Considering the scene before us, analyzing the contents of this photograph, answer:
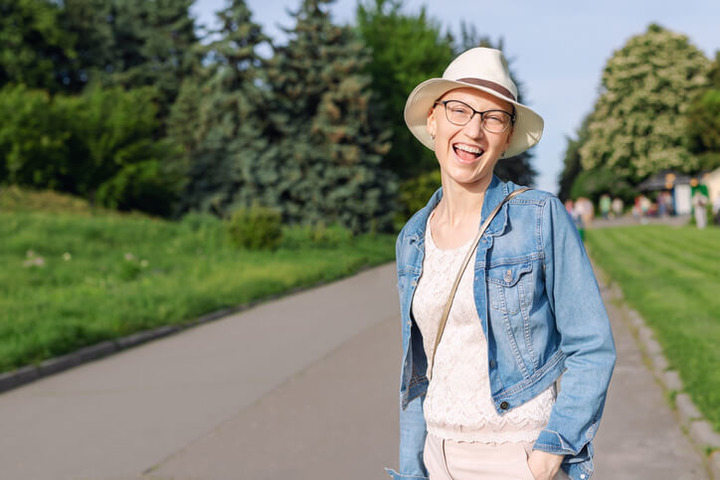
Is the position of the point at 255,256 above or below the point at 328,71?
below

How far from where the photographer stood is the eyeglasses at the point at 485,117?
2363 mm

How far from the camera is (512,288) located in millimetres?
2168

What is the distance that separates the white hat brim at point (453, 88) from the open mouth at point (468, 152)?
16 cm

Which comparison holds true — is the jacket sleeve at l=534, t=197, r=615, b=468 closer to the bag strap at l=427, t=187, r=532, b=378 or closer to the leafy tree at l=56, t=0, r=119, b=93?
the bag strap at l=427, t=187, r=532, b=378

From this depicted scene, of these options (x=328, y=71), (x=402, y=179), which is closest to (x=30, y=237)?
(x=328, y=71)

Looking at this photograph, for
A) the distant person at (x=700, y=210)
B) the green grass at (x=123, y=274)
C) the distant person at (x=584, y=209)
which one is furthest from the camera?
the distant person at (x=700, y=210)

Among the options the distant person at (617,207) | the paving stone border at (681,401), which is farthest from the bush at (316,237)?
the distant person at (617,207)

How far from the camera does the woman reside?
2123mm

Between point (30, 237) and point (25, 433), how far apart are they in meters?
14.0

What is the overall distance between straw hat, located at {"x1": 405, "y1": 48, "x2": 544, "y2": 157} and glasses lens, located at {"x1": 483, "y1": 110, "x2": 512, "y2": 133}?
0.14 ft

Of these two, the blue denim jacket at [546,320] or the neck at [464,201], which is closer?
the blue denim jacket at [546,320]

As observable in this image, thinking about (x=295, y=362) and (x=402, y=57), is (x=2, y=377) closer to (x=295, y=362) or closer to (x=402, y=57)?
(x=295, y=362)

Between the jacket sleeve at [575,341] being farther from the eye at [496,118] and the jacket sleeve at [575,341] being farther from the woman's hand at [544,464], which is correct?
the eye at [496,118]

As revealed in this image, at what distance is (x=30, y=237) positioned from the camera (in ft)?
64.0
